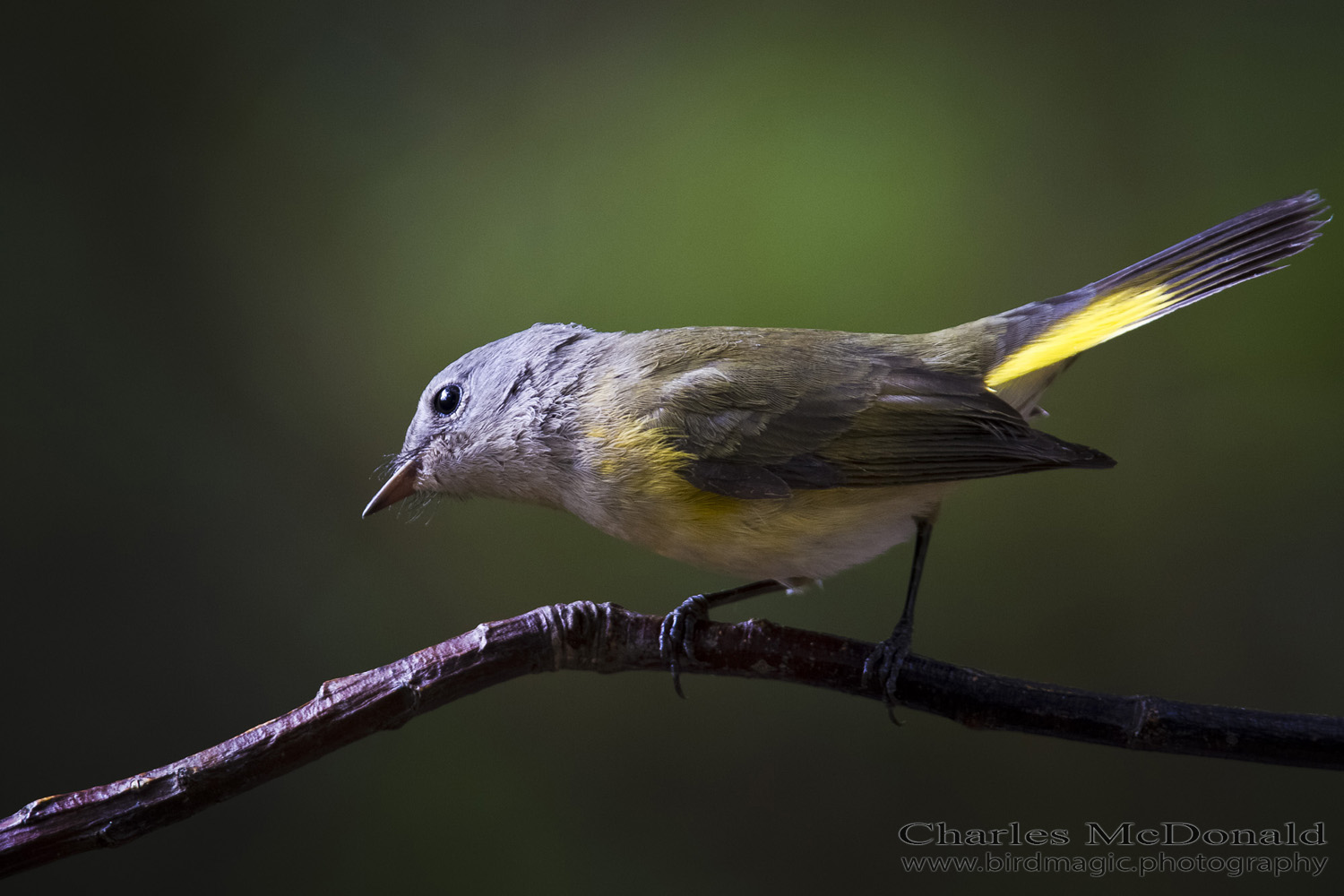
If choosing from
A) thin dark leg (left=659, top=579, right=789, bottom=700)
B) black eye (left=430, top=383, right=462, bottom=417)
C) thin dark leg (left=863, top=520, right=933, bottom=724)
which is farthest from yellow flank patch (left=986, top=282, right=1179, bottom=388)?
black eye (left=430, top=383, right=462, bottom=417)

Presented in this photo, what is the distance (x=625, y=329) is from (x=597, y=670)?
952mm

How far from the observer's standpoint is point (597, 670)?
145 cm

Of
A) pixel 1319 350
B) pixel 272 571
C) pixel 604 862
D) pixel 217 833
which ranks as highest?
pixel 1319 350

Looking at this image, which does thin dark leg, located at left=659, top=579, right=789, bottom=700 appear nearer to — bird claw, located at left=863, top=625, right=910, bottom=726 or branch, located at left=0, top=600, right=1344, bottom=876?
branch, located at left=0, top=600, right=1344, bottom=876

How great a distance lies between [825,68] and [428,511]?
1.28m

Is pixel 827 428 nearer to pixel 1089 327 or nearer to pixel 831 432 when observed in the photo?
pixel 831 432

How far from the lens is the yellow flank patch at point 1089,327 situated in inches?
62.7

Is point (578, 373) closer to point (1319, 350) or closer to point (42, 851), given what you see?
point (42, 851)

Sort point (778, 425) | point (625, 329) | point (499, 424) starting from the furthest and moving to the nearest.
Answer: point (625, 329) < point (499, 424) < point (778, 425)

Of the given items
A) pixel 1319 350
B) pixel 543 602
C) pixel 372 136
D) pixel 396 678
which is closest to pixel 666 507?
pixel 396 678

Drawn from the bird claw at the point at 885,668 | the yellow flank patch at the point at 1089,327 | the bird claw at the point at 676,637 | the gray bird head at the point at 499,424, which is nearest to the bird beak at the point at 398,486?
the gray bird head at the point at 499,424

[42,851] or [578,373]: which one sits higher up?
[578,373]

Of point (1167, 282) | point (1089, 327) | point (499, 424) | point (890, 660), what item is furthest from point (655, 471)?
point (1167, 282)

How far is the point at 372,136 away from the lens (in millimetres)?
2168
